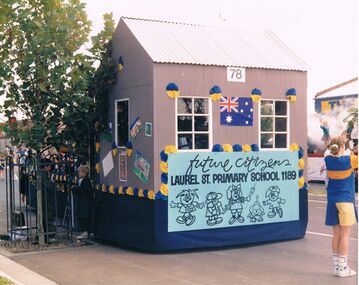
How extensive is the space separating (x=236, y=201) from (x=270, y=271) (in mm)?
2103

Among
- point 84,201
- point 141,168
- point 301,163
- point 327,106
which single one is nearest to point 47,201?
point 84,201

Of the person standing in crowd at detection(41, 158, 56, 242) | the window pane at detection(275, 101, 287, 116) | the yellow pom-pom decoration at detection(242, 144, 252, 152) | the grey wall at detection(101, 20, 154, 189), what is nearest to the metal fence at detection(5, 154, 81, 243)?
the person standing in crowd at detection(41, 158, 56, 242)

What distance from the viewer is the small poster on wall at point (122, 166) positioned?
10289mm

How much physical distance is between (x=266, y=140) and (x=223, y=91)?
1.29 meters

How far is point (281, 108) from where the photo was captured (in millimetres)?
10703

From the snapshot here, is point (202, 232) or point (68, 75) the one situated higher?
point (68, 75)

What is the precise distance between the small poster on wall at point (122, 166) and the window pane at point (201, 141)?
1.39m

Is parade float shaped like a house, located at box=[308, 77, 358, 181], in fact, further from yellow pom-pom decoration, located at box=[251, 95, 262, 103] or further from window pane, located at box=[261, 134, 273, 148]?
yellow pom-pom decoration, located at box=[251, 95, 262, 103]

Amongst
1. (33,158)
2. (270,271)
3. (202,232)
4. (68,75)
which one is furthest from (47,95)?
(270,271)

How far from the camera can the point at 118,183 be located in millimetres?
10523

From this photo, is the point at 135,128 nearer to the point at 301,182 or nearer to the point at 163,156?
the point at 163,156

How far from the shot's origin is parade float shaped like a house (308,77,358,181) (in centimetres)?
A: 2517

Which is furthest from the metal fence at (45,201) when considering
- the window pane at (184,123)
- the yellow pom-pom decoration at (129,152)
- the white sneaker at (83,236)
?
the window pane at (184,123)

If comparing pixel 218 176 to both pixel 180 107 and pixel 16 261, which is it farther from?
pixel 16 261
